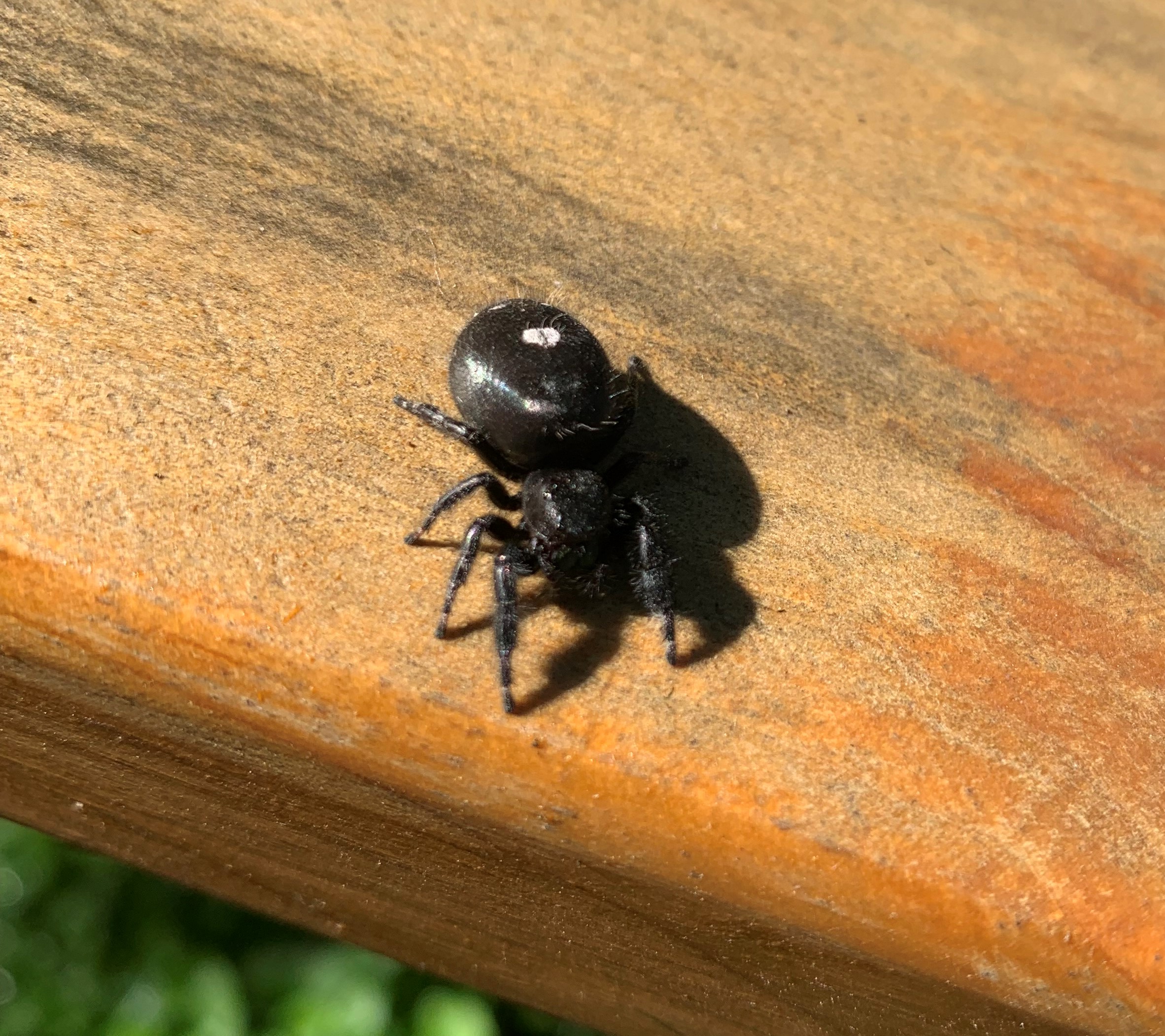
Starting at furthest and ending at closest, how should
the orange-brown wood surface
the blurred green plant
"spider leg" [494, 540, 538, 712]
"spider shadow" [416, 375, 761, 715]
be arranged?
the blurred green plant
"spider shadow" [416, 375, 761, 715]
"spider leg" [494, 540, 538, 712]
the orange-brown wood surface

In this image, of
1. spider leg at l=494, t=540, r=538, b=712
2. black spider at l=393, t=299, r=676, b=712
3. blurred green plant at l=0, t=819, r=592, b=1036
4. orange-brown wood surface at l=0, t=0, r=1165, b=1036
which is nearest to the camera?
orange-brown wood surface at l=0, t=0, r=1165, b=1036

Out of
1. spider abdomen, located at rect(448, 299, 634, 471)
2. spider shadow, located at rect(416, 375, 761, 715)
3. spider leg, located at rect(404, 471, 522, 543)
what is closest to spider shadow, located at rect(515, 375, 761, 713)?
spider shadow, located at rect(416, 375, 761, 715)

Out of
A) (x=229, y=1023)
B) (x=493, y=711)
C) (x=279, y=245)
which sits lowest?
(x=229, y=1023)

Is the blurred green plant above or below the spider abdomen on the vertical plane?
below

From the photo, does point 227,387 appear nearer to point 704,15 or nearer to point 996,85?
point 704,15

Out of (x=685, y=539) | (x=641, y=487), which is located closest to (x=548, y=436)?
(x=641, y=487)

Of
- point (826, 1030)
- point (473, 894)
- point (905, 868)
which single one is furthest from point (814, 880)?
point (473, 894)

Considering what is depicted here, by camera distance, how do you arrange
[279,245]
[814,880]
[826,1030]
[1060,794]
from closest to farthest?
[814,880] → [1060,794] → [826,1030] → [279,245]

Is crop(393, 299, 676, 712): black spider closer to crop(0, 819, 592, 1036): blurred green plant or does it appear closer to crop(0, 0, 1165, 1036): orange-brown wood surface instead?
crop(0, 0, 1165, 1036): orange-brown wood surface

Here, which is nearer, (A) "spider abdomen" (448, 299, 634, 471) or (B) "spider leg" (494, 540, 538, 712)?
(B) "spider leg" (494, 540, 538, 712)
